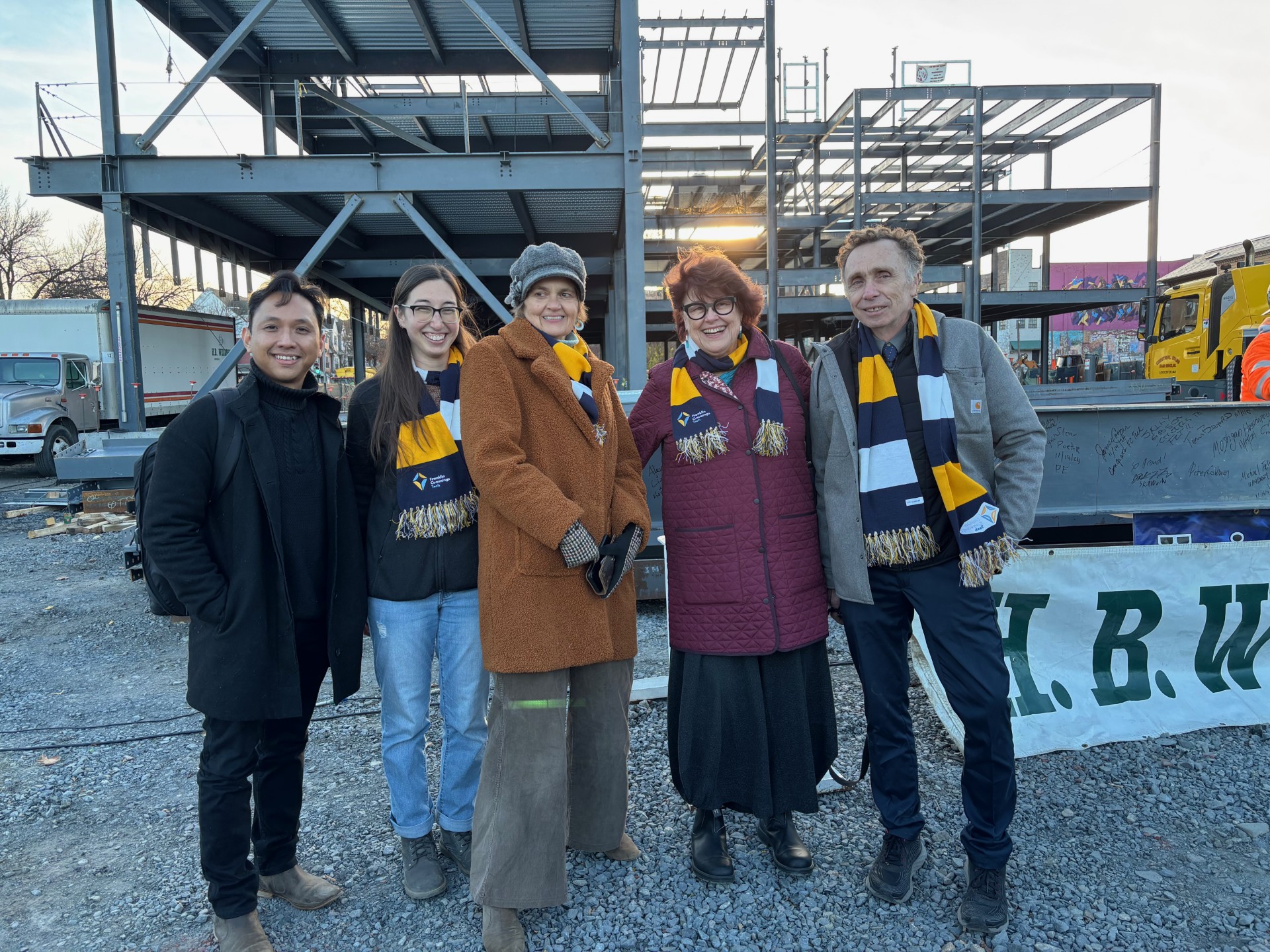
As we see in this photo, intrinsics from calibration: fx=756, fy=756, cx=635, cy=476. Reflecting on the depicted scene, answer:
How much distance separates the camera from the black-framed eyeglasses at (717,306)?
101 inches

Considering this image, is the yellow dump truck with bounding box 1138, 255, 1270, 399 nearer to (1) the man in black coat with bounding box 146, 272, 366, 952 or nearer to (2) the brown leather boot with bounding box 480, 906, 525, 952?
(2) the brown leather boot with bounding box 480, 906, 525, 952

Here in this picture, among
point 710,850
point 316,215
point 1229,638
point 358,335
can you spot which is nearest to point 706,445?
point 710,850

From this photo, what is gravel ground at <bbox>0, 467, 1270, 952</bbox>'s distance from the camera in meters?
2.37

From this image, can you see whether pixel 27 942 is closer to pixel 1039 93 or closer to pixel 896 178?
pixel 1039 93

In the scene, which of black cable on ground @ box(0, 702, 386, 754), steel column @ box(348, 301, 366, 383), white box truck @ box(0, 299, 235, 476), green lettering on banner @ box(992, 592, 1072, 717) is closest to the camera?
green lettering on banner @ box(992, 592, 1072, 717)

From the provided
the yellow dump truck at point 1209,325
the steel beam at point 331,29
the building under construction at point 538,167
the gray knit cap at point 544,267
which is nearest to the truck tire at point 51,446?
the building under construction at point 538,167

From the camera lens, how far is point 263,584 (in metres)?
2.24

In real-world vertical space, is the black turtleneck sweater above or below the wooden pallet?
above

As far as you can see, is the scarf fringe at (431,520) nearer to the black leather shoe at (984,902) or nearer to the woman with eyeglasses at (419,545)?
the woman with eyeglasses at (419,545)

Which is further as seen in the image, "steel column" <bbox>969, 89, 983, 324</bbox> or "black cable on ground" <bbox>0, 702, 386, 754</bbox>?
"steel column" <bbox>969, 89, 983, 324</bbox>

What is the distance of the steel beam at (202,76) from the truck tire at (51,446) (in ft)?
24.5

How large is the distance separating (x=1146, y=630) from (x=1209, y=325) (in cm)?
1234

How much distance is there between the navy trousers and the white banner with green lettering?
111 centimetres

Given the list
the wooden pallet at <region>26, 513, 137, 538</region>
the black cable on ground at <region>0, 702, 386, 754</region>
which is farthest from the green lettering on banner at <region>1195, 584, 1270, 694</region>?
the wooden pallet at <region>26, 513, 137, 538</region>
